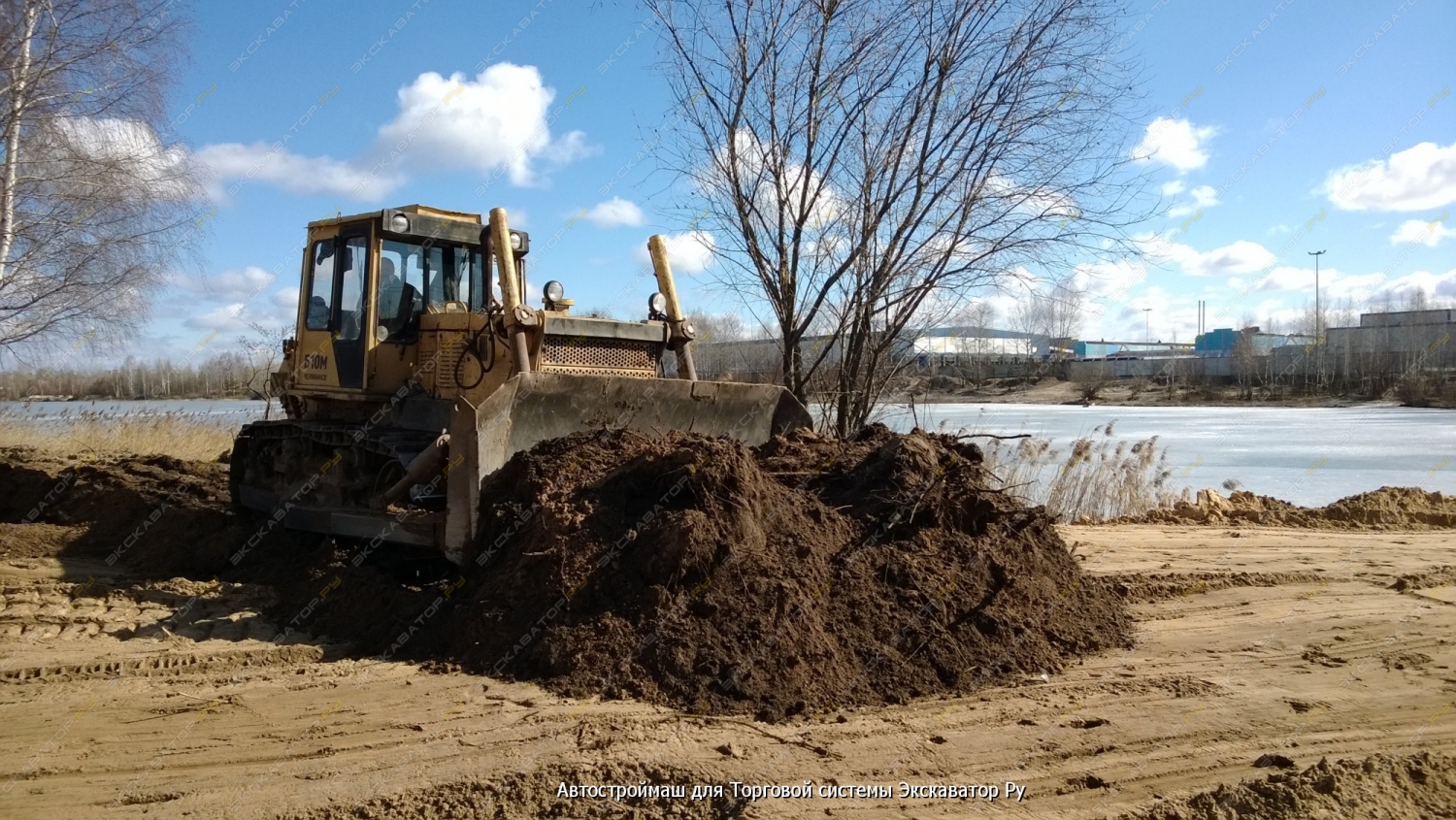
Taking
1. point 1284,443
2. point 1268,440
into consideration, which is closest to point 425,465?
point 1284,443

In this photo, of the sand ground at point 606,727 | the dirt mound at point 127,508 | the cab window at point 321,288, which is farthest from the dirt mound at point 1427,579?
the dirt mound at point 127,508

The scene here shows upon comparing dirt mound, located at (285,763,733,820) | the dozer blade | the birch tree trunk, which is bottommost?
dirt mound, located at (285,763,733,820)

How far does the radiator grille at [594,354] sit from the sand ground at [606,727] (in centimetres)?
246

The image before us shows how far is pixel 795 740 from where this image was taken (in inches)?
157

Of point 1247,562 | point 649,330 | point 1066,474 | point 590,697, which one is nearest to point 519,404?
point 649,330

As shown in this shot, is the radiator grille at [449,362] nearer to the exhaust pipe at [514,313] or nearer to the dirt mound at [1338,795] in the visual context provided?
the exhaust pipe at [514,313]

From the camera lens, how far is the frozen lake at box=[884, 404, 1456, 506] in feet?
43.7

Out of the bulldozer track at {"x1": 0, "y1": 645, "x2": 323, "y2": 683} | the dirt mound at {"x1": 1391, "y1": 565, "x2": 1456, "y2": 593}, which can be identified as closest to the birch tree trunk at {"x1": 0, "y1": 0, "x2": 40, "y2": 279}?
the bulldozer track at {"x1": 0, "y1": 645, "x2": 323, "y2": 683}

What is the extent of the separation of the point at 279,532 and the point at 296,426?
90cm

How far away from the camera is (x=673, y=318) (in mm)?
7766

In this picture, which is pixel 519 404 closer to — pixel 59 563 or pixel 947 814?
pixel 947 814

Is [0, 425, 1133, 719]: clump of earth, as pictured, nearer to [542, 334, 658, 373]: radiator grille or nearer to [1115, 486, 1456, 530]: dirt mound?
[542, 334, 658, 373]: radiator grille

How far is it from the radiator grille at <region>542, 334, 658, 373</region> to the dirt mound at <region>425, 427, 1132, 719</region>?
90 centimetres

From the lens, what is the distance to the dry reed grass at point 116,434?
15375 mm
